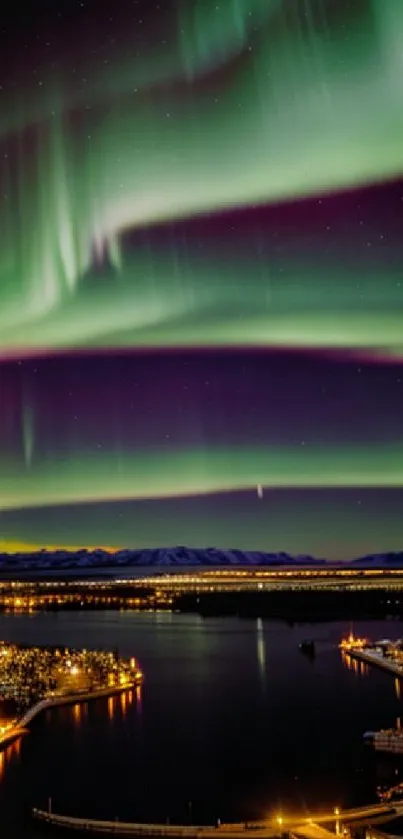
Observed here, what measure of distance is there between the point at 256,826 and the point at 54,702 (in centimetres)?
648

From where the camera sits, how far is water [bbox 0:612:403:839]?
28.3 feet

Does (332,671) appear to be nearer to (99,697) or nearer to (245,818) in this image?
(99,697)

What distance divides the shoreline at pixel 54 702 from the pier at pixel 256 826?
10.7 ft

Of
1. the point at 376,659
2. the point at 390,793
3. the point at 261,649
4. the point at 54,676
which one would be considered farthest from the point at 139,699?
the point at 261,649

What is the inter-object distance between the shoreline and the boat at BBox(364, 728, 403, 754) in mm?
4285

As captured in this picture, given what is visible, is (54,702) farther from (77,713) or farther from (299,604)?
(299,604)

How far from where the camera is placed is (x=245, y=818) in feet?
26.5

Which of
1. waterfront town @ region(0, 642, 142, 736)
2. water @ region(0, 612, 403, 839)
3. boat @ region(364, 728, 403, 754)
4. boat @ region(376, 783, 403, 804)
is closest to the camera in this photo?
boat @ region(376, 783, 403, 804)

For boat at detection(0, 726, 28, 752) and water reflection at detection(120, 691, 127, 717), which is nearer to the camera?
boat at detection(0, 726, 28, 752)

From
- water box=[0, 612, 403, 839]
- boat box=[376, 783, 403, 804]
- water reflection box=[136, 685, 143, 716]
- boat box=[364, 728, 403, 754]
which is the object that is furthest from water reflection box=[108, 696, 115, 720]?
boat box=[376, 783, 403, 804]

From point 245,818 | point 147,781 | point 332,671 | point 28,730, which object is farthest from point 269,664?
point 245,818

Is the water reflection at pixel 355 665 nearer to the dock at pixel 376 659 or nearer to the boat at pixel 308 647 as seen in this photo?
the dock at pixel 376 659

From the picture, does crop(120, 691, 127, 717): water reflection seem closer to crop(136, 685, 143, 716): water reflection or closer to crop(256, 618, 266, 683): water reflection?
crop(136, 685, 143, 716): water reflection

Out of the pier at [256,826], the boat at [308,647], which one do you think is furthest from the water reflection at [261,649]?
the pier at [256,826]
